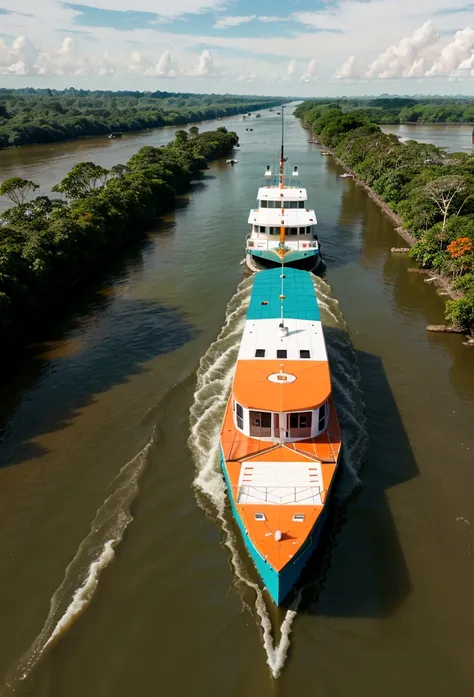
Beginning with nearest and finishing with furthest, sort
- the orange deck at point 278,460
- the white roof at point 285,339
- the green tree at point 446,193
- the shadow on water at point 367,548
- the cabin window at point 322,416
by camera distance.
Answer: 1. the orange deck at point 278,460
2. the shadow on water at point 367,548
3. the cabin window at point 322,416
4. the white roof at point 285,339
5. the green tree at point 446,193

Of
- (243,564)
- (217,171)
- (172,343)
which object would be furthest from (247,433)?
(217,171)

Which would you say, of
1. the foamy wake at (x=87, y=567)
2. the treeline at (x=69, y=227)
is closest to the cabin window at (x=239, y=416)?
the foamy wake at (x=87, y=567)

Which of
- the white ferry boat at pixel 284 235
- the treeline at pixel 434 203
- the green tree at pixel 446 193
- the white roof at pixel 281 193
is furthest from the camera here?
the white roof at pixel 281 193

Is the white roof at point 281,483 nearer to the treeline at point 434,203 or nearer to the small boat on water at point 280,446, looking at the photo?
the small boat on water at point 280,446

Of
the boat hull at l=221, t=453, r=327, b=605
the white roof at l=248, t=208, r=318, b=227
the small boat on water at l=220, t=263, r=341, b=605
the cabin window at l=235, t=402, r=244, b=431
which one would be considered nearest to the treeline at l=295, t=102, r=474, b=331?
the white roof at l=248, t=208, r=318, b=227

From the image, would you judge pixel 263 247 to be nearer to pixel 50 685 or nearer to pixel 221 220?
pixel 221 220
